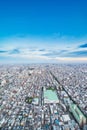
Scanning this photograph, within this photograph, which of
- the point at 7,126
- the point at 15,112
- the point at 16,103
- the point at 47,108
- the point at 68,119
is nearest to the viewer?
the point at 7,126

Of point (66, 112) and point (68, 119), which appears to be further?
point (66, 112)

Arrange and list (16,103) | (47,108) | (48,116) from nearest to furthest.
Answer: (48,116) → (47,108) → (16,103)

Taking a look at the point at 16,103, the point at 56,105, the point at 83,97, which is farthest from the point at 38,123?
the point at 83,97

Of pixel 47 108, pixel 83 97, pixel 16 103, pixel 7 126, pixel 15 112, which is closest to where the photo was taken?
pixel 7 126

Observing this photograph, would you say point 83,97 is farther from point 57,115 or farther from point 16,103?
point 16,103

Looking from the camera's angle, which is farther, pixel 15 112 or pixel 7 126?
pixel 15 112

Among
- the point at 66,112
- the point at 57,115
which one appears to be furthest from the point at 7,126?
the point at 66,112

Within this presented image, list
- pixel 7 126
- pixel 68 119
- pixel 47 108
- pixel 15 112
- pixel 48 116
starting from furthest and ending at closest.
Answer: pixel 47 108
pixel 15 112
pixel 48 116
pixel 68 119
pixel 7 126

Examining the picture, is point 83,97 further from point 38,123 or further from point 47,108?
point 38,123

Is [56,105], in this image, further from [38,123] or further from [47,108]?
[38,123]
